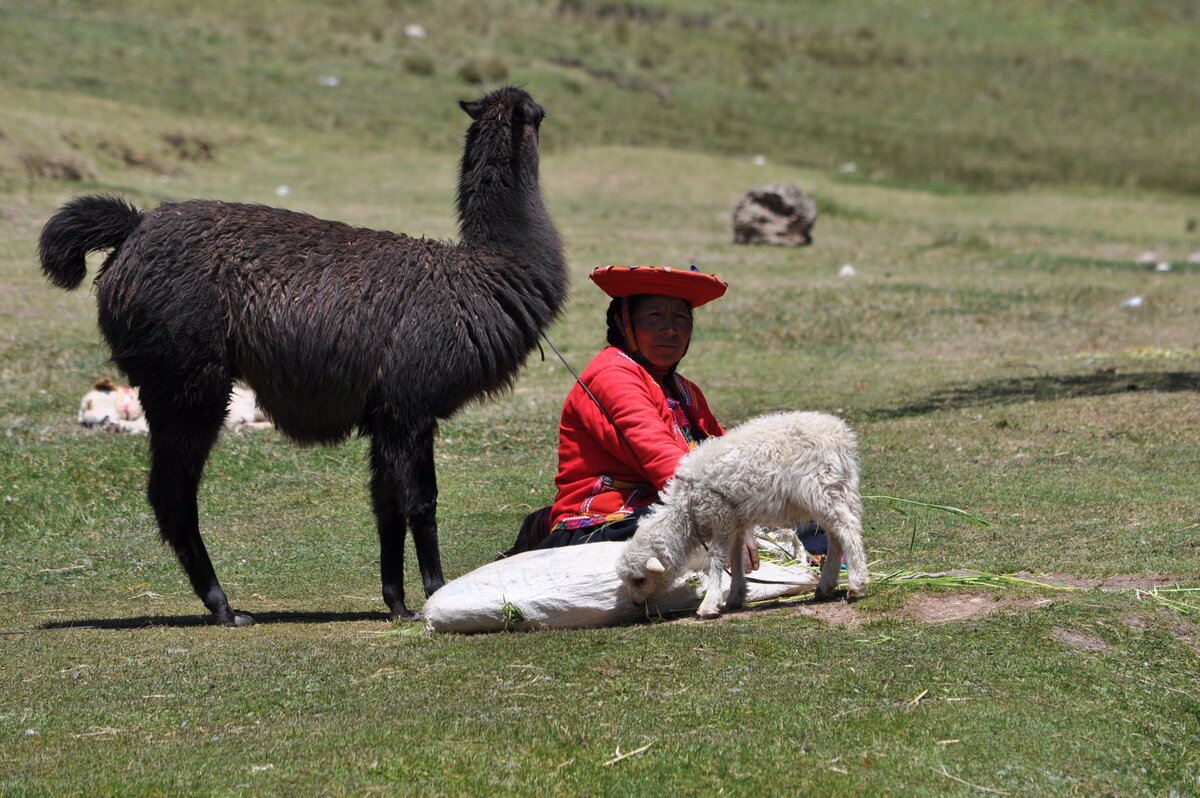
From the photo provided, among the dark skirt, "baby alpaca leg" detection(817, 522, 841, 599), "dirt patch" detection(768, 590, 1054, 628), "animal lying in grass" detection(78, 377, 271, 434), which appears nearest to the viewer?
"dirt patch" detection(768, 590, 1054, 628)

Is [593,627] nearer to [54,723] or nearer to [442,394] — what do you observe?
[442,394]

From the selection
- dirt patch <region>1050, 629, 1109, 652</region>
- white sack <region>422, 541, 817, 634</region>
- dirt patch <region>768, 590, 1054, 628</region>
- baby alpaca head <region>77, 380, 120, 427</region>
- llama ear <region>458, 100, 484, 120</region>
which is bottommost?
baby alpaca head <region>77, 380, 120, 427</region>

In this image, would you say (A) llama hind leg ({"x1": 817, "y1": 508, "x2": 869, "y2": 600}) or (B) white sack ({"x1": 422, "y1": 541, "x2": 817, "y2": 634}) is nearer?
(A) llama hind leg ({"x1": 817, "y1": 508, "x2": 869, "y2": 600})

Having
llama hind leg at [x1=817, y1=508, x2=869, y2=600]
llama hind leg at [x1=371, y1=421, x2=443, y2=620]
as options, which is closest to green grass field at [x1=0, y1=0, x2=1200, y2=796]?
llama hind leg at [x1=817, y1=508, x2=869, y2=600]

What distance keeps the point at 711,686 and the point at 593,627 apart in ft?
3.66

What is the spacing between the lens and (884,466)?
35.9 feet

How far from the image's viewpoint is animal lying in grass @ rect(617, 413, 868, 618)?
18.9 ft

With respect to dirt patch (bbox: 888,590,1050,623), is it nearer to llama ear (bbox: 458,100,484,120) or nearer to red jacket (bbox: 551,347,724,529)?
red jacket (bbox: 551,347,724,529)

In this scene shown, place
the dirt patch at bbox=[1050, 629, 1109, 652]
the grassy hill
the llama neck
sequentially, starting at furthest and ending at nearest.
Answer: the grassy hill
the llama neck
the dirt patch at bbox=[1050, 629, 1109, 652]

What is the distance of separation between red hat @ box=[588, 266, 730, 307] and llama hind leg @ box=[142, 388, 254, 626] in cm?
219

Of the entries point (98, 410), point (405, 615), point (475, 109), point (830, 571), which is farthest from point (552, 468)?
point (830, 571)

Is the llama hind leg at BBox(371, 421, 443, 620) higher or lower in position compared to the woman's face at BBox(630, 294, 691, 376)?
lower

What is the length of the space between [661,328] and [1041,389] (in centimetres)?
871

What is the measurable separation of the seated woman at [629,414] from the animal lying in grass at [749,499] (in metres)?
0.34
